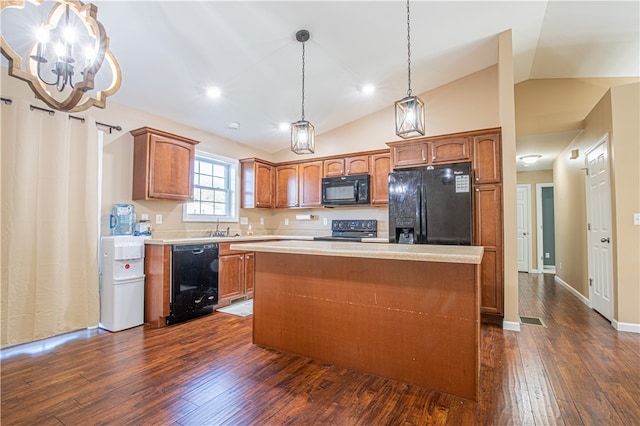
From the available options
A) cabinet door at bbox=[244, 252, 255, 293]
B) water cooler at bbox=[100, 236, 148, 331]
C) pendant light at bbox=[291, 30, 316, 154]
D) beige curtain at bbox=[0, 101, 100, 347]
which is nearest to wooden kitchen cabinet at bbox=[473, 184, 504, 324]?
pendant light at bbox=[291, 30, 316, 154]

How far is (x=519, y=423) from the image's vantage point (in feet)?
5.49

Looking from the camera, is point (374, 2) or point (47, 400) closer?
point (47, 400)

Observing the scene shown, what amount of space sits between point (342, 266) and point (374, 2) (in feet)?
7.94

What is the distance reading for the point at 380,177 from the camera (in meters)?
4.53

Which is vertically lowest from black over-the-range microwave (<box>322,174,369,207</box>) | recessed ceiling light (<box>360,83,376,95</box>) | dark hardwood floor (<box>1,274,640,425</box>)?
dark hardwood floor (<box>1,274,640,425</box>)

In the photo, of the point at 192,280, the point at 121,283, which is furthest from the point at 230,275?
the point at 121,283

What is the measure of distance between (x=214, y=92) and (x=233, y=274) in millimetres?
2361

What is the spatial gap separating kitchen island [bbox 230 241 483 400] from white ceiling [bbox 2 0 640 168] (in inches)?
82.3

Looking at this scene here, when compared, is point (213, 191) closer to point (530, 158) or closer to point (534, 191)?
point (530, 158)

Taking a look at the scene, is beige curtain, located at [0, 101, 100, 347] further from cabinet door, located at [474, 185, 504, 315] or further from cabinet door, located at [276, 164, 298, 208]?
cabinet door, located at [474, 185, 504, 315]

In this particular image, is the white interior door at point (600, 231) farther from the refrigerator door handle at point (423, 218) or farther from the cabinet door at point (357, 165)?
the cabinet door at point (357, 165)

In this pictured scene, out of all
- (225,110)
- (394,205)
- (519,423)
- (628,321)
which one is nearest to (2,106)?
(225,110)

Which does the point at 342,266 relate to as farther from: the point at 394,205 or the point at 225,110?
the point at 225,110

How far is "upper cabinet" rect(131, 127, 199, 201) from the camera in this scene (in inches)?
140
